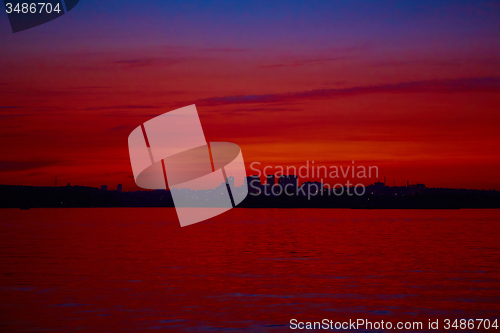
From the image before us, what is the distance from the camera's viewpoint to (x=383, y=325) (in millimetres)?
20766

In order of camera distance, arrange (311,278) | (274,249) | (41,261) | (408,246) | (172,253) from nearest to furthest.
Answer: (311,278) < (41,261) < (172,253) < (274,249) < (408,246)

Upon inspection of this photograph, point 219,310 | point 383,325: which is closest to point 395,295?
point 383,325

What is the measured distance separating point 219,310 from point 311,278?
10017 millimetres

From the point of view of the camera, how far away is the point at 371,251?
162ft

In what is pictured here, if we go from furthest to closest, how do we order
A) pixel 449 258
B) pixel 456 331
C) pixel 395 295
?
pixel 449 258, pixel 395 295, pixel 456 331

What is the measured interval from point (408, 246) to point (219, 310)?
36669 millimetres

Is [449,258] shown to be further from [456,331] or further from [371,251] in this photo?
[456,331]

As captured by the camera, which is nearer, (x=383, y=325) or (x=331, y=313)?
(x=383, y=325)

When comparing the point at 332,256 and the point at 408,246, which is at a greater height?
the point at 332,256

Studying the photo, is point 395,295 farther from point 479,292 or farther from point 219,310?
point 219,310

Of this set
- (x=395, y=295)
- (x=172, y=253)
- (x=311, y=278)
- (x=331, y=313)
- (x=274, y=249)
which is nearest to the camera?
(x=331, y=313)

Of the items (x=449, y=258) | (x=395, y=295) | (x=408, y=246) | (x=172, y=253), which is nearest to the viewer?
(x=395, y=295)

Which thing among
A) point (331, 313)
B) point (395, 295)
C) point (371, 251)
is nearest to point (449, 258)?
point (371, 251)

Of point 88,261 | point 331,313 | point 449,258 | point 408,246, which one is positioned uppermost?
point 331,313
